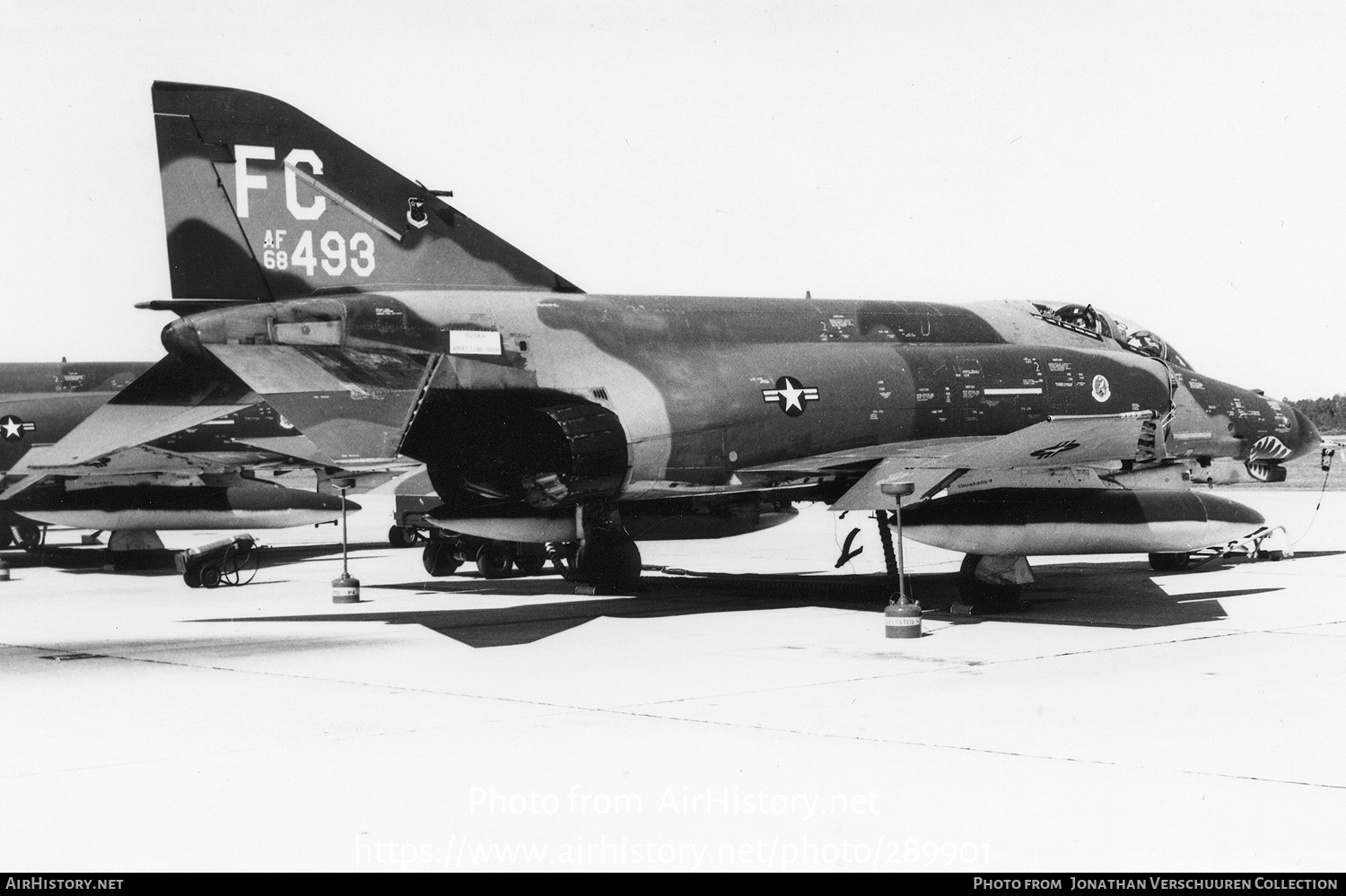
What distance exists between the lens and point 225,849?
5.16m

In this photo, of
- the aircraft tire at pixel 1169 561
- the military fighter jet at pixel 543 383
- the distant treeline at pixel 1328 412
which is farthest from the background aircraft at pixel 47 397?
the distant treeline at pixel 1328 412

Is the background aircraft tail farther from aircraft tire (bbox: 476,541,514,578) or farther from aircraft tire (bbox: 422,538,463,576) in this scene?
aircraft tire (bbox: 422,538,463,576)

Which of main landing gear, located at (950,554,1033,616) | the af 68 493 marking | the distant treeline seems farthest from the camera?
the distant treeline

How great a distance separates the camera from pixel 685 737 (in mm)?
7148

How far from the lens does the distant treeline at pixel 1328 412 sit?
61.7 m

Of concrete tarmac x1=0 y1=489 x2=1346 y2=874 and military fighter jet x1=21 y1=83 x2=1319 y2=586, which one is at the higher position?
military fighter jet x1=21 y1=83 x2=1319 y2=586

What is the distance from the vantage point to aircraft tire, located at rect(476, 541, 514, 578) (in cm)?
1842

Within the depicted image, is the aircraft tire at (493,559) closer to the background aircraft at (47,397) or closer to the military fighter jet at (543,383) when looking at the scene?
the military fighter jet at (543,383)

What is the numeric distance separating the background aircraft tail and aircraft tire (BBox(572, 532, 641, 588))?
395cm

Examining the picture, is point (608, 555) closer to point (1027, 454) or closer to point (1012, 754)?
point (1027, 454)

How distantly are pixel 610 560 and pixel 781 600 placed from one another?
217cm

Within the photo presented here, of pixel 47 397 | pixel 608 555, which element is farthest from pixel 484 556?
pixel 47 397

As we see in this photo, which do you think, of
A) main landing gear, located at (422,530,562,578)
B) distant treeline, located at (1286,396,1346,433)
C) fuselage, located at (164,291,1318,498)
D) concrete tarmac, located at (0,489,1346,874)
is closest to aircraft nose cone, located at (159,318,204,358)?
fuselage, located at (164,291,1318,498)

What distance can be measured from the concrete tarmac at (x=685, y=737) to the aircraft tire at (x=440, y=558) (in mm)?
4683
